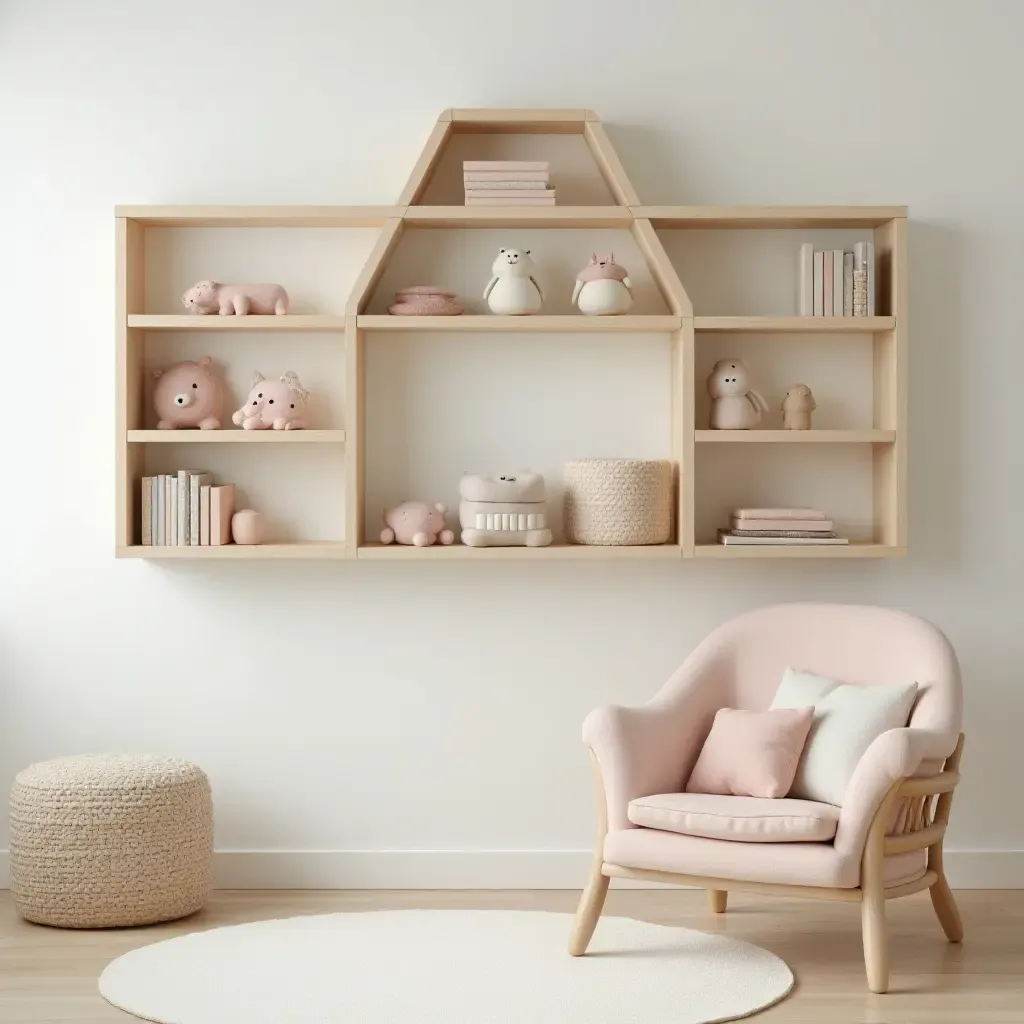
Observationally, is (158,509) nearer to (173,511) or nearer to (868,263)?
(173,511)

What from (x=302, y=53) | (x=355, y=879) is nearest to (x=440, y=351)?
(x=302, y=53)

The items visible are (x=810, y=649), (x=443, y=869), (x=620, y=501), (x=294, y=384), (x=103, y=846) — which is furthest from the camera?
(x=443, y=869)

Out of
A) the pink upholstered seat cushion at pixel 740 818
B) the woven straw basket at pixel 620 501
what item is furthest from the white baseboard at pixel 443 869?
the woven straw basket at pixel 620 501

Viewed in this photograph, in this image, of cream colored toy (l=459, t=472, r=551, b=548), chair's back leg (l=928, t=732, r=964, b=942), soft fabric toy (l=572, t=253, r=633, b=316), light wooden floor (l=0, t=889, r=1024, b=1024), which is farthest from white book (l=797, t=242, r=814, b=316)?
light wooden floor (l=0, t=889, r=1024, b=1024)

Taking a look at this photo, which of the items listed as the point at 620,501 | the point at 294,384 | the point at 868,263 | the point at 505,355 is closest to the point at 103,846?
the point at 294,384

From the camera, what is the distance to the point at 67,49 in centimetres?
397

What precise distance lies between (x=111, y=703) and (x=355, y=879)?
33.2 inches

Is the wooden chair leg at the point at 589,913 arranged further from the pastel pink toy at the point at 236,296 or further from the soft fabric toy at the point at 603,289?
the pastel pink toy at the point at 236,296

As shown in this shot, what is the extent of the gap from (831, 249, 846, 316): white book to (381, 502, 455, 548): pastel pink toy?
1187 mm

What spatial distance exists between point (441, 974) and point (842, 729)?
1.07 metres

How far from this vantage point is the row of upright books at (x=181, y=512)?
380 centimetres

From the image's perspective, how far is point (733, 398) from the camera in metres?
3.85

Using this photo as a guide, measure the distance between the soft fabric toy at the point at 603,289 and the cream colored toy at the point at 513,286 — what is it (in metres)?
0.12

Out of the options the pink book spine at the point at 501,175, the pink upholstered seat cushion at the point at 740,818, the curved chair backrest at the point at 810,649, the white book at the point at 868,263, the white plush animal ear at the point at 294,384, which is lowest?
the pink upholstered seat cushion at the point at 740,818
